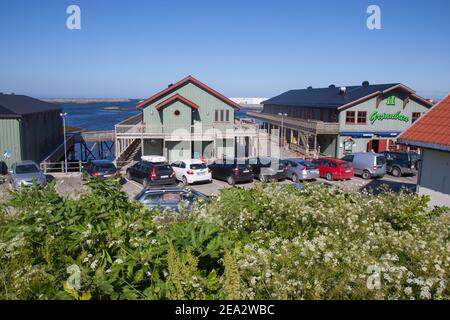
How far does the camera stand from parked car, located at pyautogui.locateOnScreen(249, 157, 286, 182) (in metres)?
25.9

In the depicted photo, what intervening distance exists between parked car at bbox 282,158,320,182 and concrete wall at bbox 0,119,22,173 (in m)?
19.5

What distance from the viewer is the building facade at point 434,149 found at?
509 inches

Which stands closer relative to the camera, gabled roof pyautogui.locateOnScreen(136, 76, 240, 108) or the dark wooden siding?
the dark wooden siding

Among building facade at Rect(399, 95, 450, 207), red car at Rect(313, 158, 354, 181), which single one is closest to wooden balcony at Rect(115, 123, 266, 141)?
red car at Rect(313, 158, 354, 181)

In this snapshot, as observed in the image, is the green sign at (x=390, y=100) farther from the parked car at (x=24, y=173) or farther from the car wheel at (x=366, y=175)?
the parked car at (x=24, y=173)

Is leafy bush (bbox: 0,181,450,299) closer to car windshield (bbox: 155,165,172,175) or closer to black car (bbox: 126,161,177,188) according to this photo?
black car (bbox: 126,161,177,188)

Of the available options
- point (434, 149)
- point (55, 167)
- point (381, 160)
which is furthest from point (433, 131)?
point (55, 167)

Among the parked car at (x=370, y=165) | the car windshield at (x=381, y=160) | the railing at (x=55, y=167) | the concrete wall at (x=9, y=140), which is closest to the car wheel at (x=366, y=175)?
the parked car at (x=370, y=165)

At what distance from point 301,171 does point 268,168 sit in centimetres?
231

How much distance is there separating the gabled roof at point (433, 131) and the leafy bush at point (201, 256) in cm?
719

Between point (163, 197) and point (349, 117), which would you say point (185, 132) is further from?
point (163, 197)

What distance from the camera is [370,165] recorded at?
90.6ft
